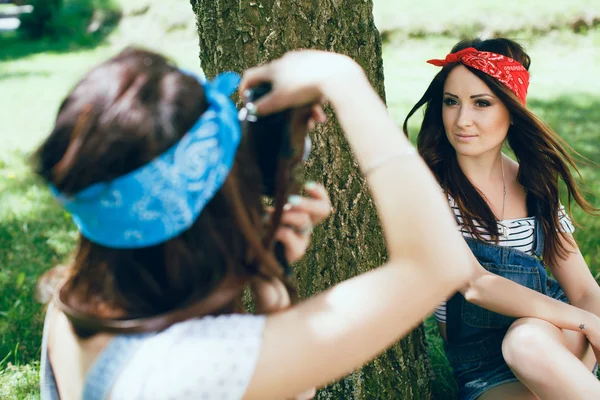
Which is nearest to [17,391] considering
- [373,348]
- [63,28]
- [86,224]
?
[86,224]

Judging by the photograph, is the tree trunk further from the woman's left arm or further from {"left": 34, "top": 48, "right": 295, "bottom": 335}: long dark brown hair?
{"left": 34, "top": 48, "right": 295, "bottom": 335}: long dark brown hair

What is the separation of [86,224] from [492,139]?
2087mm

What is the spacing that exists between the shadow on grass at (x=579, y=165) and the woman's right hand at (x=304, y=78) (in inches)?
79.4

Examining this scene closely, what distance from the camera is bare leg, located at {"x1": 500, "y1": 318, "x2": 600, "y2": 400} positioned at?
2.30m

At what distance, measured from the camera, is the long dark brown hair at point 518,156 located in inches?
113

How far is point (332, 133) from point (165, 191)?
128 centimetres

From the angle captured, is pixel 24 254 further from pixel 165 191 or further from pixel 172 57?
pixel 165 191

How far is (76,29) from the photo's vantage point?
729 inches

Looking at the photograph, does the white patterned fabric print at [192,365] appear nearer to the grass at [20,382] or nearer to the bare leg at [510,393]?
the bare leg at [510,393]

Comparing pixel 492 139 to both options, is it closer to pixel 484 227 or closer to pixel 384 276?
pixel 484 227

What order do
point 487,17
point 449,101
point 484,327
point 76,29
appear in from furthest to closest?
point 76,29
point 487,17
point 449,101
point 484,327

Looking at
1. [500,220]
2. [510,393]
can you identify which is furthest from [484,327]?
[500,220]

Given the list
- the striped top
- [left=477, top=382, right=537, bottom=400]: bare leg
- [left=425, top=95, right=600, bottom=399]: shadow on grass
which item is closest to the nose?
the striped top

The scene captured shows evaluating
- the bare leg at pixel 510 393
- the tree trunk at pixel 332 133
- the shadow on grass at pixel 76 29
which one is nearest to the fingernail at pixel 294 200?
the tree trunk at pixel 332 133
